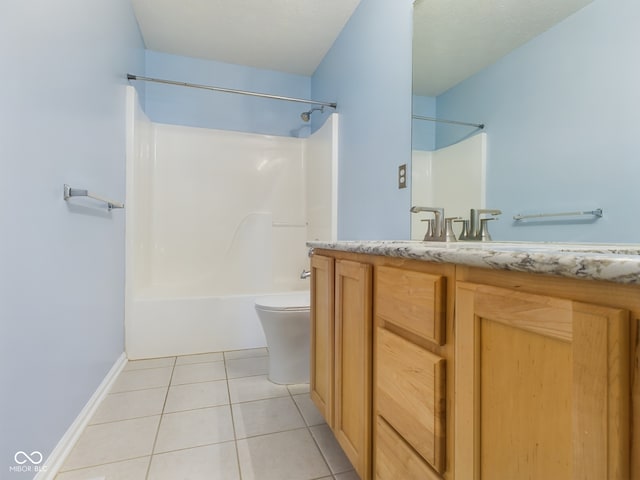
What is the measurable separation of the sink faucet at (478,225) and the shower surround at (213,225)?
125 cm

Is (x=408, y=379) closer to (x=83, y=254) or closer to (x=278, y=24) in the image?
(x=83, y=254)

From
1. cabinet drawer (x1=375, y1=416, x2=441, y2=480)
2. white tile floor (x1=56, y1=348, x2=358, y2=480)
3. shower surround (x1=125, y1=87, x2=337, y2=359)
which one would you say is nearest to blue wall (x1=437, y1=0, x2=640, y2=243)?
cabinet drawer (x1=375, y1=416, x2=441, y2=480)

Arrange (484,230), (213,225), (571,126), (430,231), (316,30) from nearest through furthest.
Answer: (571,126) → (484,230) → (430,231) → (316,30) → (213,225)

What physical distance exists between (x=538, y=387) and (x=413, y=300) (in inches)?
11.4

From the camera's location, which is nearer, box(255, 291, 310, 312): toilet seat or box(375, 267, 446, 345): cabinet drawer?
box(375, 267, 446, 345): cabinet drawer

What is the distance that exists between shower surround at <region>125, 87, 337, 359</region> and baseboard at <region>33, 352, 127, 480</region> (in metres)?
0.46

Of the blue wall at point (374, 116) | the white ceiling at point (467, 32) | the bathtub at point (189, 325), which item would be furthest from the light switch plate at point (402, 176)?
the bathtub at point (189, 325)

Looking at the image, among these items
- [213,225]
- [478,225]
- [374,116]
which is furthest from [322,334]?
[213,225]

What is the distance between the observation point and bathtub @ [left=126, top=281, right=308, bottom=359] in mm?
2102

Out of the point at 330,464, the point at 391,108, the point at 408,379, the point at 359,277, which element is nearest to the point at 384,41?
the point at 391,108

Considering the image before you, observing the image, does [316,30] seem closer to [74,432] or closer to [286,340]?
[286,340]

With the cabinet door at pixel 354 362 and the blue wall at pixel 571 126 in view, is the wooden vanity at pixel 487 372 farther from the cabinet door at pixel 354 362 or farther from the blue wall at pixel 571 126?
the blue wall at pixel 571 126

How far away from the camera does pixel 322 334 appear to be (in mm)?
1289

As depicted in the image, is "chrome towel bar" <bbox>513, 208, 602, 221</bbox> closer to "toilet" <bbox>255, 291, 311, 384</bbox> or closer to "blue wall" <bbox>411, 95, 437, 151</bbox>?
"blue wall" <bbox>411, 95, 437, 151</bbox>
